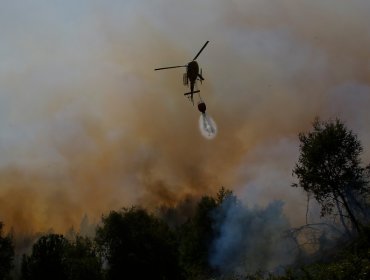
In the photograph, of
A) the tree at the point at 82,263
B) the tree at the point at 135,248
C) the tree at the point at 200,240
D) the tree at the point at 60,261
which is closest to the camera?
the tree at the point at 135,248

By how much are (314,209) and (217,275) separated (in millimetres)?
19690

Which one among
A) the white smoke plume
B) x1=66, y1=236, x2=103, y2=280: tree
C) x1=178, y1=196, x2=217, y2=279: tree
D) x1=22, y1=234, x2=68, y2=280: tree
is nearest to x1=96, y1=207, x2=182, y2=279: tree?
x1=66, y1=236, x2=103, y2=280: tree

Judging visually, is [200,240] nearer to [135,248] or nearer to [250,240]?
[250,240]

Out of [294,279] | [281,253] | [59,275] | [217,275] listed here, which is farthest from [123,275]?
[294,279]

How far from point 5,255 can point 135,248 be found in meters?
21.9

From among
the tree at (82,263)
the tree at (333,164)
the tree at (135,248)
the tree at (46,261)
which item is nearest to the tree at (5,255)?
the tree at (46,261)

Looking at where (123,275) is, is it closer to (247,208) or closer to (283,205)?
(247,208)

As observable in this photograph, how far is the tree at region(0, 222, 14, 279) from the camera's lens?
52750 millimetres

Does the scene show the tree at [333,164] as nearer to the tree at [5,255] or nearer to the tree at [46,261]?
the tree at [46,261]

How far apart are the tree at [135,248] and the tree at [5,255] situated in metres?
16.2

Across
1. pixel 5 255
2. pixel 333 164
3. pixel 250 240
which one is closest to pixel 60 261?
pixel 5 255

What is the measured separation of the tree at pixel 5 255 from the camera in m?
52.8

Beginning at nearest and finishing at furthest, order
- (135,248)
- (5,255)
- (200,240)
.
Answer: (135,248) < (5,255) < (200,240)

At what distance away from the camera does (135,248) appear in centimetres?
4722
